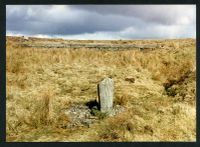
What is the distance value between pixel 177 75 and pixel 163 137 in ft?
20.6

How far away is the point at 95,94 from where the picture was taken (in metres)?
11.0

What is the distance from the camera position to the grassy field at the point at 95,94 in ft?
27.2

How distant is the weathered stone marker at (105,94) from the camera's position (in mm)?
9330

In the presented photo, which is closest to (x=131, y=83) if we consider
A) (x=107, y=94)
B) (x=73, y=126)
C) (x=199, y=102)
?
(x=107, y=94)

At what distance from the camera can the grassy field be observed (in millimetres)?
8305

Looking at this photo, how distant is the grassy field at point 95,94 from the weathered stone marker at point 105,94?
16.2 inches

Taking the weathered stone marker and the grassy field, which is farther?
the weathered stone marker

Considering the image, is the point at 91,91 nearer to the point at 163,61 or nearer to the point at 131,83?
the point at 131,83

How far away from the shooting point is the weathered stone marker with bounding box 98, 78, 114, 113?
30.6ft

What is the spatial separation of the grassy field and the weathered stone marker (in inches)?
16.2

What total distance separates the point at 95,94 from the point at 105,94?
169 cm

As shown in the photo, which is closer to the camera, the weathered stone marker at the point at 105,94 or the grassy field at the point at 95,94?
the grassy field at the point at 95,94

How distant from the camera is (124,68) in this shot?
48.8 ft

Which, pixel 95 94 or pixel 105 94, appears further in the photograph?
pixel 95 94
